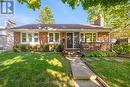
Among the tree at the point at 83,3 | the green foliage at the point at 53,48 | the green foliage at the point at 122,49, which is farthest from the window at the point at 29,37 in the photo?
the tree at the point at 83,3

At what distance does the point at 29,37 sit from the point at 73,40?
5838mm

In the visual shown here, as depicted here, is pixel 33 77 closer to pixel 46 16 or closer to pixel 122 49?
pixel 122 49

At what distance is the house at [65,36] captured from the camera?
91.5 feet

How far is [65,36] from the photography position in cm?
2869

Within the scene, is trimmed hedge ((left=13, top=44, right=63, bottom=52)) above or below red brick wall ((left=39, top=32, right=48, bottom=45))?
below

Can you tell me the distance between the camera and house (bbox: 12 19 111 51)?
27.9 metres

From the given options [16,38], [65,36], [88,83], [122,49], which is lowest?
[88,83]

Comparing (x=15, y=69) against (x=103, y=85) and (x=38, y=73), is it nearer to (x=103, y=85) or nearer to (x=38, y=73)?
(x=38, y=73)

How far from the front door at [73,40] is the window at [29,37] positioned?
4.25m

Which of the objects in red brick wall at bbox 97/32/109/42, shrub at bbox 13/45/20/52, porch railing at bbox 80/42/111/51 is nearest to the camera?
shrub at bbox 13/45/20/52

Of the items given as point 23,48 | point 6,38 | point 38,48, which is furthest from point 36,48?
point 6,38

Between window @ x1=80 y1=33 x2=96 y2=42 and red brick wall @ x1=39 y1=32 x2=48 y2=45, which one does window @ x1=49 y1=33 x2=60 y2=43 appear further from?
window @ x1=80 y1=33 x2=96 y2=42

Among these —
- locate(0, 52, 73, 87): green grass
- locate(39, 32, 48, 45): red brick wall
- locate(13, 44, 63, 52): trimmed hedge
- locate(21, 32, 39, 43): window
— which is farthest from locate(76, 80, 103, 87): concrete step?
locate(21, 32, 39, 43): window

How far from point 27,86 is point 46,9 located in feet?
214
